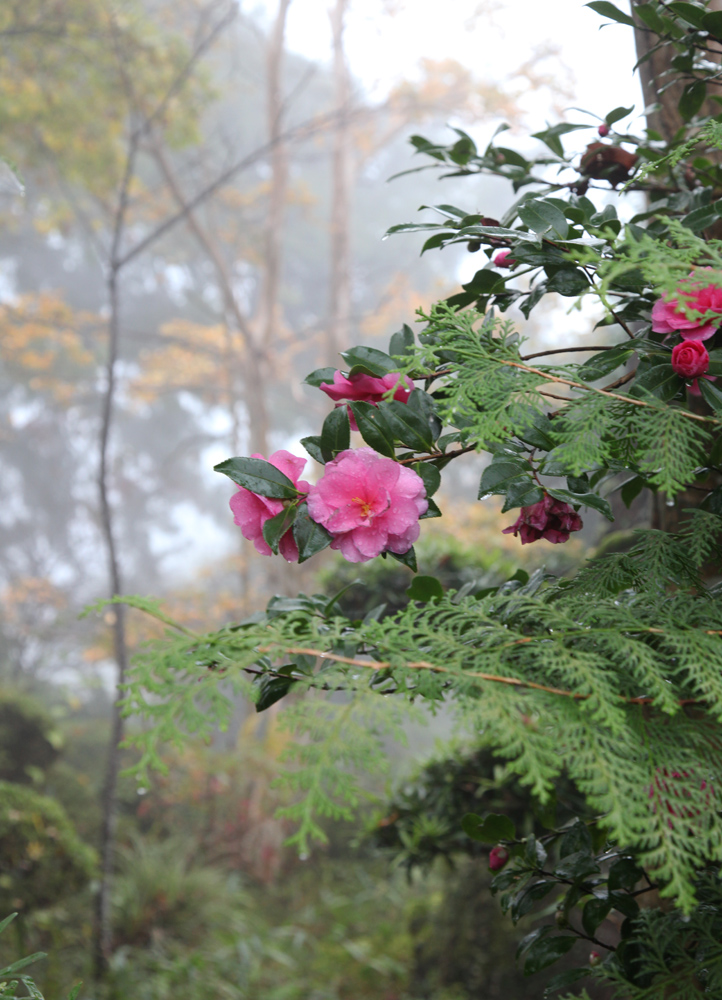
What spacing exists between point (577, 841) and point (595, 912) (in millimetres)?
56

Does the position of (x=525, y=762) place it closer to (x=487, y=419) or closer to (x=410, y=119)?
(x=487, y=419)

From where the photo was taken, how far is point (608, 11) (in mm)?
678

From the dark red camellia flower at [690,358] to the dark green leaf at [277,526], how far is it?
29 cm

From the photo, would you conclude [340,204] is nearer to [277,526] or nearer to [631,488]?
[631,488]

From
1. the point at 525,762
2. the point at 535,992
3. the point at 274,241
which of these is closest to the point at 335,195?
the point at 274,241

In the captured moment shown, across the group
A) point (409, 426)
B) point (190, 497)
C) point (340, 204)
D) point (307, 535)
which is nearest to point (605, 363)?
point (409, 426)

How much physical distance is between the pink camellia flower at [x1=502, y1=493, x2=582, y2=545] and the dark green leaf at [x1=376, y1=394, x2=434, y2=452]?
103 millimetres

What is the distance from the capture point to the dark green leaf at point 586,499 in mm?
487

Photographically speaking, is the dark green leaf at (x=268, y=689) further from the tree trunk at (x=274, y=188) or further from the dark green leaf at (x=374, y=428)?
the tree trunk at (x=274, y=188)

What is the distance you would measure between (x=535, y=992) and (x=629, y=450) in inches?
71.3

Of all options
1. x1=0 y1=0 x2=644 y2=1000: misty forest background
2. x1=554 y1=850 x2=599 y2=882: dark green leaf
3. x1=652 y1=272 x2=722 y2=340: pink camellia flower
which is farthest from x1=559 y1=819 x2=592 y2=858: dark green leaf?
x1=652 y1=272 x2=722 y2=340: pink camellia flower

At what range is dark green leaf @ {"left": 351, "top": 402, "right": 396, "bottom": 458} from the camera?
1.55ft

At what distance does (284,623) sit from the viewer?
0.41 meters

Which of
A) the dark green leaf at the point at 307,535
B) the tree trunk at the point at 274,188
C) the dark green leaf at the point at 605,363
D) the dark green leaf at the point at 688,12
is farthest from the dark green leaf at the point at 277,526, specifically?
the tree trunk at the point at 274,188
